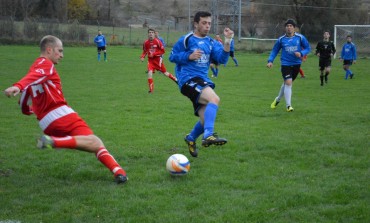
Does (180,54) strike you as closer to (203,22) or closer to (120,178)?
(203,22)

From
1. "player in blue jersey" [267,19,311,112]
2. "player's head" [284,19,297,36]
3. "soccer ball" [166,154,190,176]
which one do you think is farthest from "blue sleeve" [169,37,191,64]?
"player's head" [284,19,297,36]

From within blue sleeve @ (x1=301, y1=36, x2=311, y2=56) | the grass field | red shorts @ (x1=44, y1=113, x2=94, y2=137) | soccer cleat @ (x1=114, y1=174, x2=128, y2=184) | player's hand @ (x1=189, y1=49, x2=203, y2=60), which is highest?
blue sleeve @ (x1=301, y1=36, x2=311, y2=56)

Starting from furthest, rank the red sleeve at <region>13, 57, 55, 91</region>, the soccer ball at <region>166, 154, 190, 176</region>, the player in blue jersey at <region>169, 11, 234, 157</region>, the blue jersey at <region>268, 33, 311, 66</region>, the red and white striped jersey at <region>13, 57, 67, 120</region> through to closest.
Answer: the blue jersey at <region>268, 33, 311, 66</region> < the player in blue jersey at <region>169, 11, 234, 157</region> < the soccer ball at <region>166, 154, 190, 176</region> < the red and white striped jersey at <region>13, 57, 67, 120</region> < the red sleeve at <region>13, 57, 55, 91</region>

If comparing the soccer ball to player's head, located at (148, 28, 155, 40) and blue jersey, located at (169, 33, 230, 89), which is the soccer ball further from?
player's head, located at (148, 28, 155, 40)

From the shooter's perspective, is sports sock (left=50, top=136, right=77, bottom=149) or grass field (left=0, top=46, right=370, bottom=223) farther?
sports sock (left=50, top=136, right=77, bottom=149)

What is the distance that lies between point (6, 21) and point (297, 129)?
3775 cm

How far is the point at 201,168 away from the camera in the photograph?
6.04 m

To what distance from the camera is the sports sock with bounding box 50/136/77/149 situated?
15.6ft

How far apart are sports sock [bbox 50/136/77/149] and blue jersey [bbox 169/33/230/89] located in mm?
2124

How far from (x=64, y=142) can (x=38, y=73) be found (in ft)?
2.60

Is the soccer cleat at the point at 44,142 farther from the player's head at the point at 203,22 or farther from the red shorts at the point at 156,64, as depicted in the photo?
the red shorts at the point at 156,64

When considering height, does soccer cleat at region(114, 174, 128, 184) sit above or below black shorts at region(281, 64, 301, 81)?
below

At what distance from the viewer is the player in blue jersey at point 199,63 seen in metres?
6.36

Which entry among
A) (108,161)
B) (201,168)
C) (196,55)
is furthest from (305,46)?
A: (108,161)
